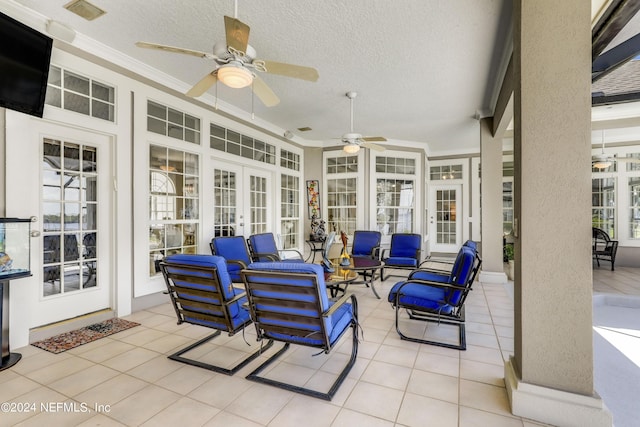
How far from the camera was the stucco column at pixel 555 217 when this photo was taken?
5.76 ft

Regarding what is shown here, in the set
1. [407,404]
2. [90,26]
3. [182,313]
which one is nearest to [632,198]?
[407,404]

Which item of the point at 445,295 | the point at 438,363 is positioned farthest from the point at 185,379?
the point at 445,295

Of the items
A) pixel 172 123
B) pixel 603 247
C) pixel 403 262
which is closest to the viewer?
pixel 172 123

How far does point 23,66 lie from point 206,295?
2559mm

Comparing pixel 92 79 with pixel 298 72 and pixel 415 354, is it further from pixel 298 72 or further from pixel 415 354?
pixel 415 354

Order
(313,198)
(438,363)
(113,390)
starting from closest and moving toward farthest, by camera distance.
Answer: (113,390)
(438,363)
(313,198)

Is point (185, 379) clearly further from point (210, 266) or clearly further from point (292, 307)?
point (292, 307)

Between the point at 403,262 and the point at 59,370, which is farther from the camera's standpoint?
the point at 403,262

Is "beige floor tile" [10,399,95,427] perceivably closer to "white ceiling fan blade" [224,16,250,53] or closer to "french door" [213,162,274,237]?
"white ceiling fan blade" [224,16,250,53]

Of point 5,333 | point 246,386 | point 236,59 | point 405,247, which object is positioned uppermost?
point 236,59

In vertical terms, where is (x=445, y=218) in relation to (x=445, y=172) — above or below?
below

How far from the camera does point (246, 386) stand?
7.28ft

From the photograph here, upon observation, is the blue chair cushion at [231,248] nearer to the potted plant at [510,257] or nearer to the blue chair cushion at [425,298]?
the blue chair cushion at [425,298]

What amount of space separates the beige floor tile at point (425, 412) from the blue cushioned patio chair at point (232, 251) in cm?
291
